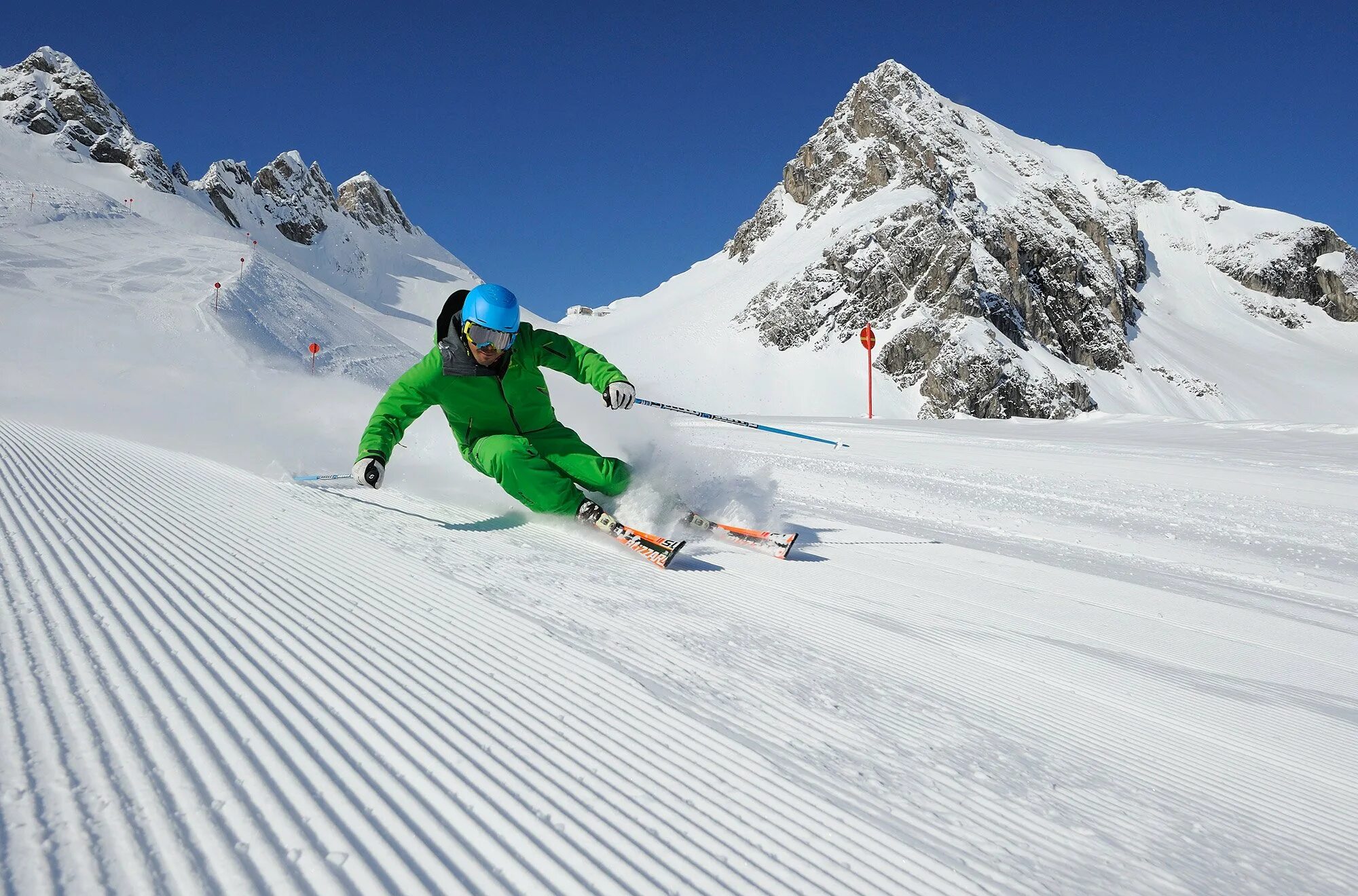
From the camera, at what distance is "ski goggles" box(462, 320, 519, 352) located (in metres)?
4.93

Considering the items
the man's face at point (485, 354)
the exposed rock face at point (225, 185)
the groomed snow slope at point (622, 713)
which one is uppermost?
the exposed rock face at point (225, 185)

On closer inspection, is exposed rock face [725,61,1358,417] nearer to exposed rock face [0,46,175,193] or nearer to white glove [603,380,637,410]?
white glove [603,380,637,410]

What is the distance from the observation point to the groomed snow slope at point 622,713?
137cm

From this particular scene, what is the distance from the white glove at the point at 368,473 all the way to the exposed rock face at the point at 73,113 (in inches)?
3288

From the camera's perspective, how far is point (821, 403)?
52.0 meters

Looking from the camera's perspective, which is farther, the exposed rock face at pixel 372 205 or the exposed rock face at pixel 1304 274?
the exposed rock face at pixel 372 205

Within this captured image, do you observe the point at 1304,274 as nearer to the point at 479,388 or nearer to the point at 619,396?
the point at 619,396

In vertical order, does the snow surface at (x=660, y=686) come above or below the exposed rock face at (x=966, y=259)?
below

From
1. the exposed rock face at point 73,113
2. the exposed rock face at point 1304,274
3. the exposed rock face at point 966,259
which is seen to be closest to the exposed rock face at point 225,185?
the exposed rock face at point 73,113

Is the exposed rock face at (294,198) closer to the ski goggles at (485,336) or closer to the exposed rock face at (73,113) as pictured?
the exposed rock face at (73,113)

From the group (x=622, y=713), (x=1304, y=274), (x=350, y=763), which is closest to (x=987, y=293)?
(x=1304, y=274)

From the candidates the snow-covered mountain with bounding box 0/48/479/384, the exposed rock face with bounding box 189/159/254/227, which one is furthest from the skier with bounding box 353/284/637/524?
the exposed rock face with bounding box 189/159/254/227

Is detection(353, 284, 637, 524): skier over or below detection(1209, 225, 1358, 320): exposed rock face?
below

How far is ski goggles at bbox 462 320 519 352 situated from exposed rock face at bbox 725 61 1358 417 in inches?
2040
